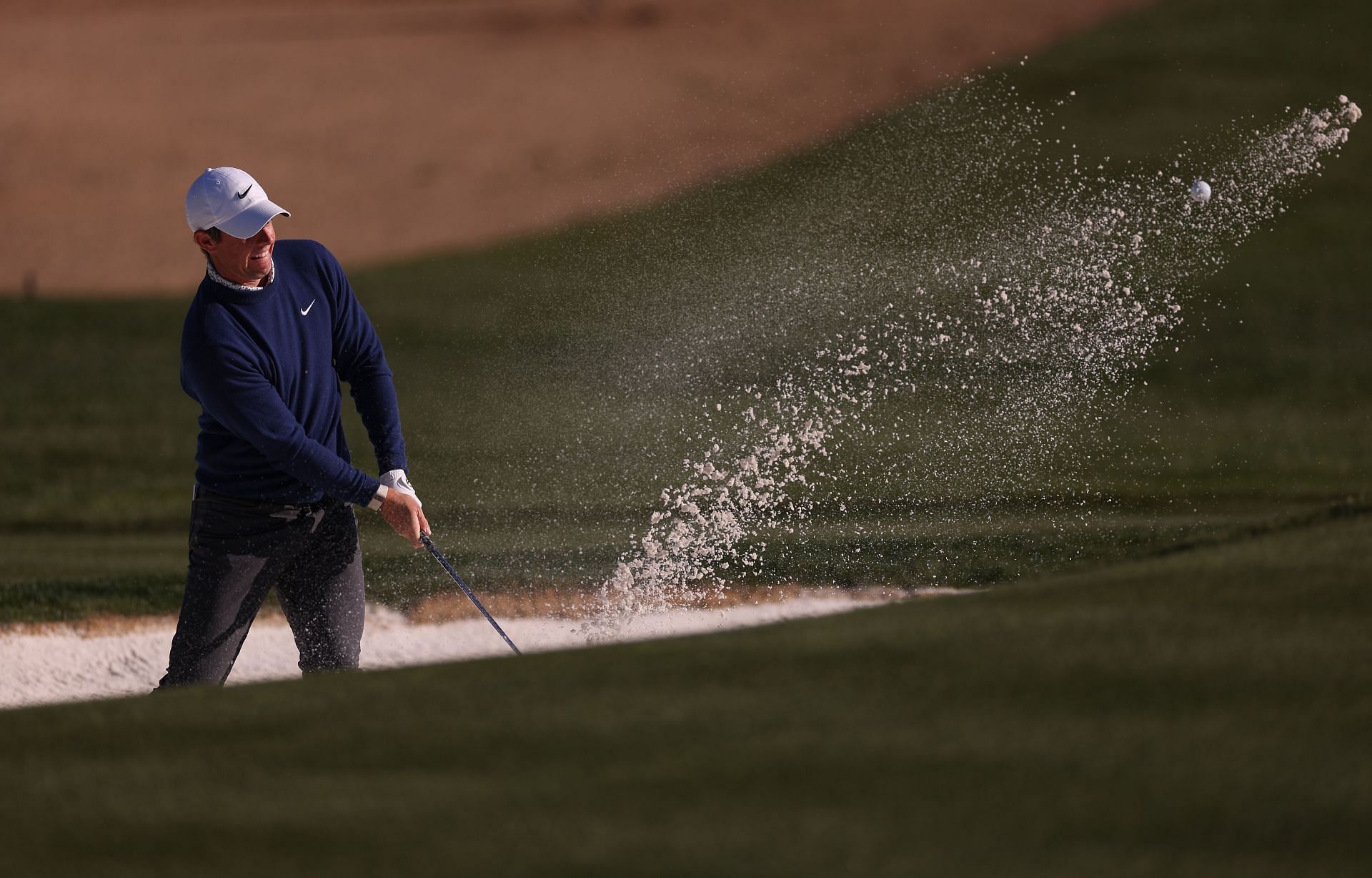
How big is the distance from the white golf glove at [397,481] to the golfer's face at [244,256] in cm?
68

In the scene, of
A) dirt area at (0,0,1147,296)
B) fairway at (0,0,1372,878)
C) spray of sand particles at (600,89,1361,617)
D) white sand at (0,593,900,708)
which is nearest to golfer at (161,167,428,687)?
fairway at (0,0,1372,878)

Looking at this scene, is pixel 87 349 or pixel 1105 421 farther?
pixel 87 349

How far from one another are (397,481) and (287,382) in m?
0.42

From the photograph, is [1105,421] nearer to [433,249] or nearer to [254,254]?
[254,254]

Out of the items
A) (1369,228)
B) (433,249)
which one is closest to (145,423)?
(433,249)

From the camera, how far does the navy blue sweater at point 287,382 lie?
4340 mm

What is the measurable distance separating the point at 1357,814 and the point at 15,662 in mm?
5523

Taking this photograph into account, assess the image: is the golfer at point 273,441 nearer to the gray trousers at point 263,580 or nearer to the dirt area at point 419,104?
the gray trousers at point 263,580

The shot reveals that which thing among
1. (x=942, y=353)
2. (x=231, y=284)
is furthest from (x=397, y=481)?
(x=942, y=353)

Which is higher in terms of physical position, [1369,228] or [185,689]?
[1369,228]

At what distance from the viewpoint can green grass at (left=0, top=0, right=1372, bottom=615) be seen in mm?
8094

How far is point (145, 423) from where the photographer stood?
11156mm

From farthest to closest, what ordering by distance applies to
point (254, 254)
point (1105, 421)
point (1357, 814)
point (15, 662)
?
point (1105, 421), point (15, 662), point (254, 254), point (1357, 814)

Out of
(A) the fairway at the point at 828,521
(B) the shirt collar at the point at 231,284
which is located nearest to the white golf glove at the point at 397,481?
(A) the fairway at the point at 828,521
